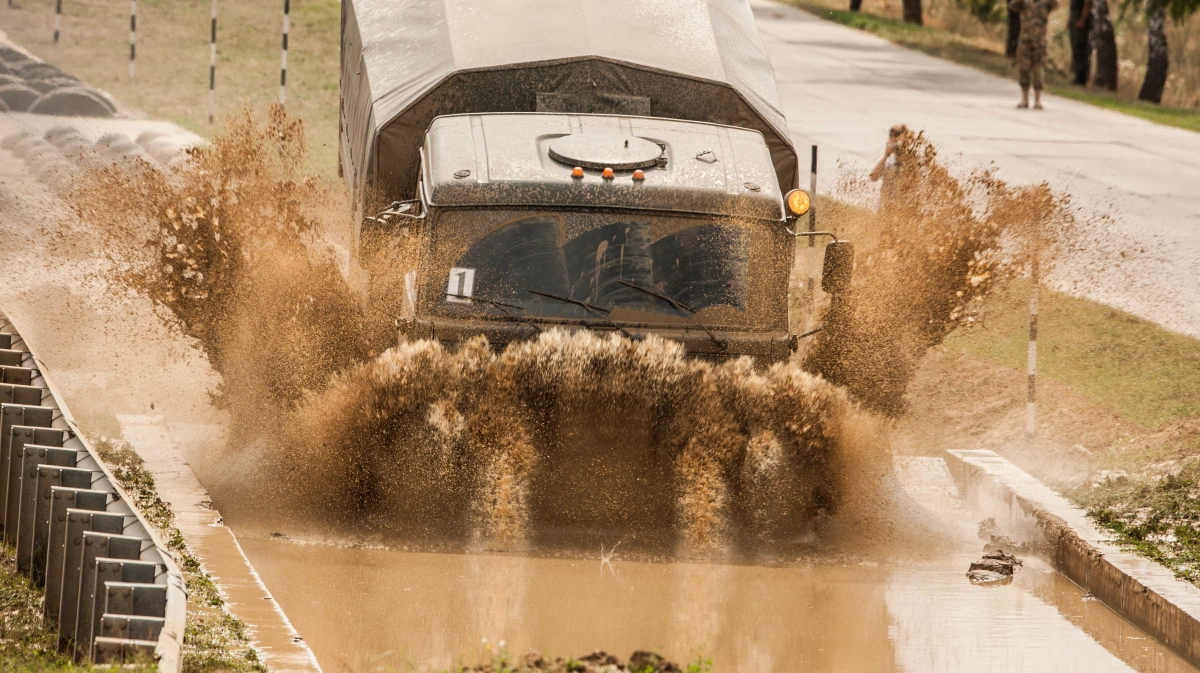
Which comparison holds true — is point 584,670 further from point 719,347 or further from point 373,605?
point 719,347

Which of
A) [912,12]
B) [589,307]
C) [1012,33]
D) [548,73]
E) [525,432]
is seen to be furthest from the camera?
[912,12]

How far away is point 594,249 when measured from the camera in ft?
28.9

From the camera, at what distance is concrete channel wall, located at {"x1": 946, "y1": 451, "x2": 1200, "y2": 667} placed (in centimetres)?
780

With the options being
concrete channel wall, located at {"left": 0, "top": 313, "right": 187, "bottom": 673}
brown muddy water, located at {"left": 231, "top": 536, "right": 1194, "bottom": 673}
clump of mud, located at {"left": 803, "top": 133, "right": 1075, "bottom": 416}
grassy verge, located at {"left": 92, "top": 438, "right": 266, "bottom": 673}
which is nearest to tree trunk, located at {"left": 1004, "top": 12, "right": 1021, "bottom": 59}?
clump of mud, located at {"left": 803, "top": 133, "right": 1075, "bottom": 416}

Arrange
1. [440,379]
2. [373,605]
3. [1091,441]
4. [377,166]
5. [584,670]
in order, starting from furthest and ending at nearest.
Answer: [1091,441]
[377,166]
[440,379]
[373,605]
[584,670]

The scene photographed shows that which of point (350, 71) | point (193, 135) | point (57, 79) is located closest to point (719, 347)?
point (350, 71)

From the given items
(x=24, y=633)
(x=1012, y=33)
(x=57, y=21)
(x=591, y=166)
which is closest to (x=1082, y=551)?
(x=591, y=166)

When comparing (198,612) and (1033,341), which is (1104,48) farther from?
(198,612)

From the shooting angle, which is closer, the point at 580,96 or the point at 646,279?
Result: the point at 646,279

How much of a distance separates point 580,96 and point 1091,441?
14.7 ft

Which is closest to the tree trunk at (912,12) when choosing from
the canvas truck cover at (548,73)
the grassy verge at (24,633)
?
the canvas truck cover at (548,73)

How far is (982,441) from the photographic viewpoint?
39.7 ft

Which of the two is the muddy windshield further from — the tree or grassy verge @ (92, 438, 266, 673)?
the tree

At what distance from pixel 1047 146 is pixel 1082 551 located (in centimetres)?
1484
